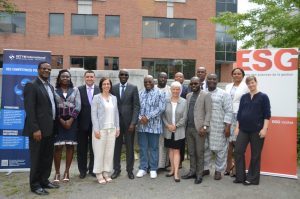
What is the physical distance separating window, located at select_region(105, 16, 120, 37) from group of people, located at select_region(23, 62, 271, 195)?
24531 mm

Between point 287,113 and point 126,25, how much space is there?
25.2 metres

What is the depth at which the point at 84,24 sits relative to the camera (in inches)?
1200

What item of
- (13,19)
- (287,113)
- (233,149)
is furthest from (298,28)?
(13,19)

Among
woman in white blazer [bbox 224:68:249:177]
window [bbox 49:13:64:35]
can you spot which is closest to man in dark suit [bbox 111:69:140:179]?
woman in white blazer [bbox 224:68:249:177]

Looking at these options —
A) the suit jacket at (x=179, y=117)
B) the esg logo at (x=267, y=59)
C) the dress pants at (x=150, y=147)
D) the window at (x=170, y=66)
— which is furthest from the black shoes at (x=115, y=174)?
the window at (x=170, y=66)

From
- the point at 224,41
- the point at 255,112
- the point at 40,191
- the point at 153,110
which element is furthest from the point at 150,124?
the point at 224,41

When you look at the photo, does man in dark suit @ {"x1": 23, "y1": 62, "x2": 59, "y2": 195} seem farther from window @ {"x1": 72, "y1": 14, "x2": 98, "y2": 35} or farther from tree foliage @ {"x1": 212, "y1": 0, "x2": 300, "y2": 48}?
window @ {"x1": 72, "y1": 14, "x2": 98, "y2": 35}

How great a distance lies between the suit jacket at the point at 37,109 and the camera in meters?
5.64

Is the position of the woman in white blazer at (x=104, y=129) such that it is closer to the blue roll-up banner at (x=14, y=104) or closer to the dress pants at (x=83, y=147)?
the dress pants at (x=83, y=147)

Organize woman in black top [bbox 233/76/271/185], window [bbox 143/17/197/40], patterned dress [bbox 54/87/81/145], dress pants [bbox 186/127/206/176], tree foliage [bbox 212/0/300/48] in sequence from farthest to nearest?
window [bbox 143/17/197/40] → tree foliage [bbox 212/0/300/48] → dress pants [bbox 186/127/206/176] → woman in black top [bbox 233/76/271/185] → patterned dress [bbox 54/87/81/145]

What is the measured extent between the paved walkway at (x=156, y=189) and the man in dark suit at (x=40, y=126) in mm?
326

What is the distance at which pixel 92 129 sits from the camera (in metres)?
6.52

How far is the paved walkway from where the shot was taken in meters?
5.84

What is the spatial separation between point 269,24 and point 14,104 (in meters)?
7.62
